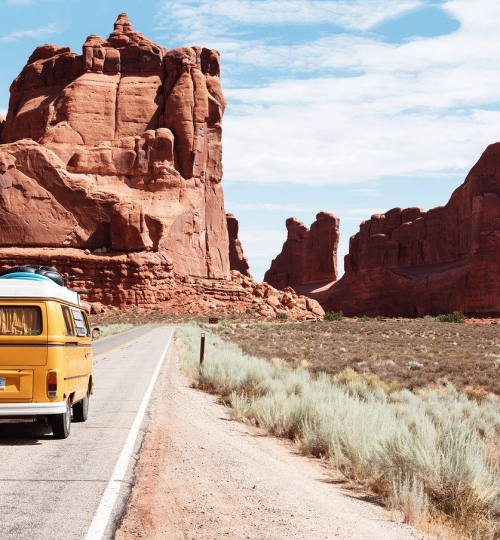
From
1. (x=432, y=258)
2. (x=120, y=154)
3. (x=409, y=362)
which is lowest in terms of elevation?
(x=409, y=362)

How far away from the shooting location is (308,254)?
136 m

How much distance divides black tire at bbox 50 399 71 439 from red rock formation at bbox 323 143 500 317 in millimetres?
90357

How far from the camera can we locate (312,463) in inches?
362

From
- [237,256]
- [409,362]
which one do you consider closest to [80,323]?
[409,362]

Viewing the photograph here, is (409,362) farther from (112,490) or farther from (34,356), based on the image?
(112,490)

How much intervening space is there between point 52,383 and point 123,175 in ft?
249

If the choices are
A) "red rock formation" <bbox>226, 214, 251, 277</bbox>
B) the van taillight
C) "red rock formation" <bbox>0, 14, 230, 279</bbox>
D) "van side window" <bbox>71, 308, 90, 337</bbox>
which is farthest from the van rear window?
"red rock formation" <bbox>226, 214, 251, 277</bbox>

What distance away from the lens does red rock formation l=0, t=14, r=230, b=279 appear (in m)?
76.8

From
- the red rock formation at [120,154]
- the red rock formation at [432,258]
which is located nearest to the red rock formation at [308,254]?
the red rock formation at [432,258]

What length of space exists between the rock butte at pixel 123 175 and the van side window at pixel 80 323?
6400 cm

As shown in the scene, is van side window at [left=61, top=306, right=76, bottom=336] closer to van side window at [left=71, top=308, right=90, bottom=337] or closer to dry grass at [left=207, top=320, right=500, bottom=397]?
van side window at [left=71, top=308, right=90, bottom=337]

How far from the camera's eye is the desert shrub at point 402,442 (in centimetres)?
663

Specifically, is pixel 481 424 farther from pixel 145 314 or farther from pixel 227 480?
pixel 145 314

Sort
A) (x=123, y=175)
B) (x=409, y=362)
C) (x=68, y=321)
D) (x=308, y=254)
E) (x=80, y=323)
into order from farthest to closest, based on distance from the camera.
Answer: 1. (x=308, y=254)
2. (x=123, y=175)
3. (x=409, y=362)
4. (x=80, y=323)
5. (x=68, y=321)
